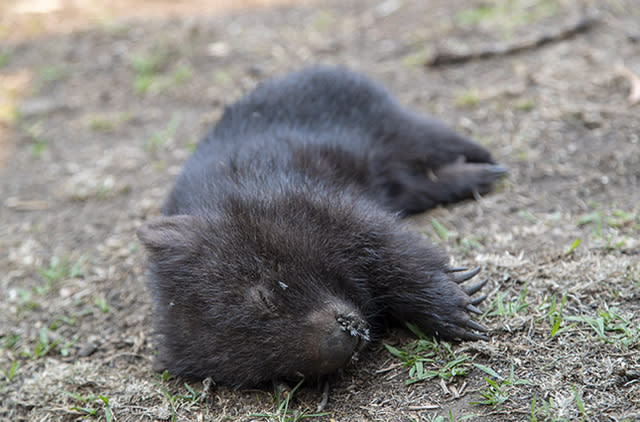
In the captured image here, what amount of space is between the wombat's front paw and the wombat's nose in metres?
0.44

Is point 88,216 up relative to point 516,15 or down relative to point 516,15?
down

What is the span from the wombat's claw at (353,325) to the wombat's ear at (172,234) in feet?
2.88

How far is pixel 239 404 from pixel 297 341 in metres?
0.51

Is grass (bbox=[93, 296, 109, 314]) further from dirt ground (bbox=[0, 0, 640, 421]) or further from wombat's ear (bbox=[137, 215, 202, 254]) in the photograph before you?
wombat's ear (bbox=[137, 215, 202, 254])

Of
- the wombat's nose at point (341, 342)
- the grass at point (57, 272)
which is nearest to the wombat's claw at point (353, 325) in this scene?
the wombat's nose at point (341, 342)

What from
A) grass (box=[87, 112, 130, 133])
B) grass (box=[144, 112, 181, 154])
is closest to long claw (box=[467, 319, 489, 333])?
grass (box=[144, 112, 181, 154])

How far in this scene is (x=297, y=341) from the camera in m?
2.92

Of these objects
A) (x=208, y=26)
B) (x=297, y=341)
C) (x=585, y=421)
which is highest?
(x=208, y=26)

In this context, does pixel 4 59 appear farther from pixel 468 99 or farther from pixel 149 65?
pixel 468 99

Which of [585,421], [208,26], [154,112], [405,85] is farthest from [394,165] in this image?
[208,26]

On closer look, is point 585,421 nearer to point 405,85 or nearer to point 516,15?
point 405,85

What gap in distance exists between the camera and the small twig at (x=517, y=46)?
6.43 metres

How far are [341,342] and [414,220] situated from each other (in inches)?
74.2

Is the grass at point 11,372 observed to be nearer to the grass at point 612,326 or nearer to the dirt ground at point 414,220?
the dirt ground at point 414,220
